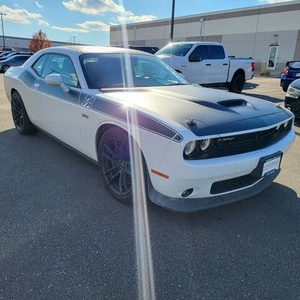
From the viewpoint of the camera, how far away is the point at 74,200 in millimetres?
2994

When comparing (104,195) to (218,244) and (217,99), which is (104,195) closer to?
(218,244)

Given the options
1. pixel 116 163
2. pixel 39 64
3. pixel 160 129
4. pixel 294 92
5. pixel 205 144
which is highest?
pixel 39 64

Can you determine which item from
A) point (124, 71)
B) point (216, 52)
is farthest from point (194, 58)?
point (124, 71)

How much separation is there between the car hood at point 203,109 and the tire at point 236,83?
29.0ft

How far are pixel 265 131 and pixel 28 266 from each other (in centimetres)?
224

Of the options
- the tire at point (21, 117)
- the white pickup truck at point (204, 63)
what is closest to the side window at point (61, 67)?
the tire at point (21, 117)

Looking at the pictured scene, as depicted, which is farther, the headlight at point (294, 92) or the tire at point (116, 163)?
the headlight at point (294, 92)

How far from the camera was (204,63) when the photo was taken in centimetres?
1011

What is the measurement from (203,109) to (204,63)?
26.6ft

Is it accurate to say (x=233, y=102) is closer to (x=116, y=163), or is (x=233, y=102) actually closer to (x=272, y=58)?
(x=116, y=163)

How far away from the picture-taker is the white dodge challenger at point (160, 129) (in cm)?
226

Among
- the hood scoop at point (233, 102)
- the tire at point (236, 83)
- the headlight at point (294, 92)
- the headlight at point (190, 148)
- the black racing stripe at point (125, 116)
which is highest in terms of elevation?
the hood scoop at point (233, 102)

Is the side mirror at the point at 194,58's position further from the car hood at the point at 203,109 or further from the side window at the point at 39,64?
the car hood at the point at 203,109

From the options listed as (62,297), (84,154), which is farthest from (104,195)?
(62,297)
